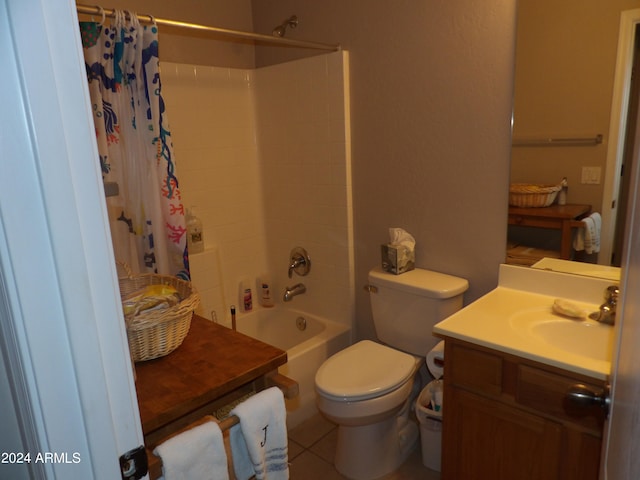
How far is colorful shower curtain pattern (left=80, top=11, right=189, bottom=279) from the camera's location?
137 cm

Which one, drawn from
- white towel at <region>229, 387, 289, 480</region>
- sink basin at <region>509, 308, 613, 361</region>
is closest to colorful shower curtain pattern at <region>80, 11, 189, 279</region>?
white towel at <region>229, 387, 289, 480</region>

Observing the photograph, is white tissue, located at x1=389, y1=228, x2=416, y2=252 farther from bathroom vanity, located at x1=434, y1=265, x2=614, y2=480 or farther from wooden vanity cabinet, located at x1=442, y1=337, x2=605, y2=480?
wooden vanity cabinet, located at x1=442, y1=337, x2=605, y2=480

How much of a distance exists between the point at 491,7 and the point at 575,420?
147cm

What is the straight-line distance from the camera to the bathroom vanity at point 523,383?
1263 millimetres

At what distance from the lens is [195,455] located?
2.72ft

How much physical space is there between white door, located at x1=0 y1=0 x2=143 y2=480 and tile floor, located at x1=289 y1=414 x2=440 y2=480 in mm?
1535

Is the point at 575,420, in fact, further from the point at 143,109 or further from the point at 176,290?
the point at 143,109

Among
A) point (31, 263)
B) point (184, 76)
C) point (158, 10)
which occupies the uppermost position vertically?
point (158, 10)

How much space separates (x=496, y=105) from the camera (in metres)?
1.74

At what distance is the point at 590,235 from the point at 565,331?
378 mm

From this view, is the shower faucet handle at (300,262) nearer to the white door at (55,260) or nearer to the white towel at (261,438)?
the white towel at (261,438)

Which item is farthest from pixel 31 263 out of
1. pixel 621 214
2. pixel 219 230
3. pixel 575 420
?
pixel 219 230

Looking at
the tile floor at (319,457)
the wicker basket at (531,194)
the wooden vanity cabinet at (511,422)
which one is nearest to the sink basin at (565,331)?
the wooden vanity cabinet at (511,422)

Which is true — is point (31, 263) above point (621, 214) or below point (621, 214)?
above
